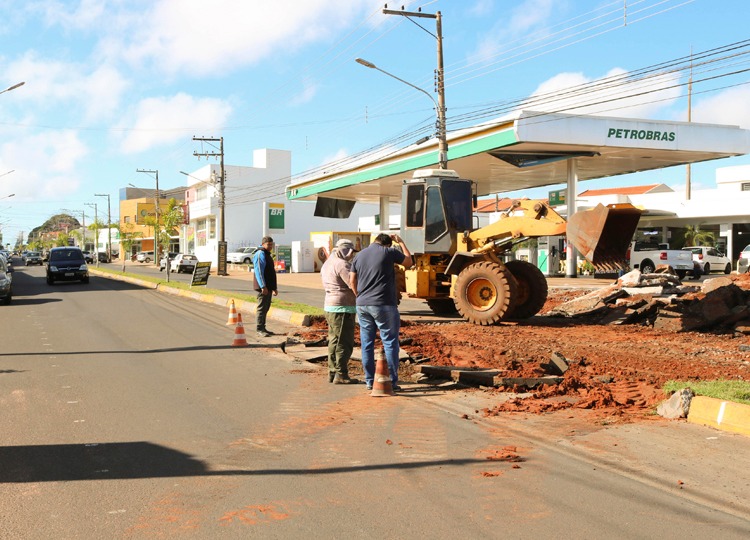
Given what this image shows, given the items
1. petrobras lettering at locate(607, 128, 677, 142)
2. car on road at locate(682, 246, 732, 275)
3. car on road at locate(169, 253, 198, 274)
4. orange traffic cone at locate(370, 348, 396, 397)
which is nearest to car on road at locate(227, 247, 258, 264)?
car on road at locate(169, 253, 198, 274)

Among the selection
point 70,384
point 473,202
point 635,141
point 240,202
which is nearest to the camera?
point 70,384

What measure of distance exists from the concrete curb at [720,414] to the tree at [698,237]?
139 ft

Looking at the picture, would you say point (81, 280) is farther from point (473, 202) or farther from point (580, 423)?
point (580, 423)

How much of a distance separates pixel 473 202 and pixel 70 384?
992 centimetres

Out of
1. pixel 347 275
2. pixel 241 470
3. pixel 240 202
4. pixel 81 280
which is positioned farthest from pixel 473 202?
pixel 240 202

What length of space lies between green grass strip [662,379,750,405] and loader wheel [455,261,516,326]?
21.2 feet

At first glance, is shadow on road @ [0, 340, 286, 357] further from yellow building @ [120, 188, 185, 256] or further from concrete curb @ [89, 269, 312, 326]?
yellow building @ [120, 188, 185, 256]

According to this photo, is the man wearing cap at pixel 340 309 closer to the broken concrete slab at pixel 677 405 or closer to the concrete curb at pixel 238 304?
the broken concrete slab at pixel 677 405

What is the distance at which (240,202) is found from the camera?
76.4 m

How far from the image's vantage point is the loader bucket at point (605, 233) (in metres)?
13.0

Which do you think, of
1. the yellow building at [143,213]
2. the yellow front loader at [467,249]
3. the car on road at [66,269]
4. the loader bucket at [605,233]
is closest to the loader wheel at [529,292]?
the yellow front loader at [467,249]

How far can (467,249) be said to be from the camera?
1547 cm

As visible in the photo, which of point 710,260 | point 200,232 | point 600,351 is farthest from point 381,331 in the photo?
point 200,232

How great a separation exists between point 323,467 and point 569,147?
2825cm
